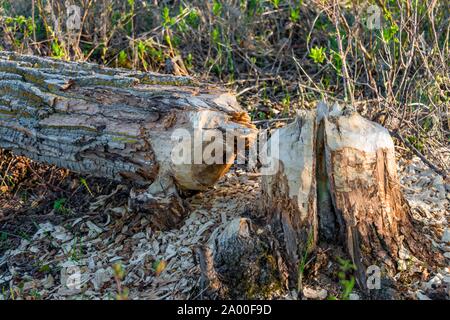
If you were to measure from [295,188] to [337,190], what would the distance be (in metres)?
0.19

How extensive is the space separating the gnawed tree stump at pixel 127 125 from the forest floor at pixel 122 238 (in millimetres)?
212

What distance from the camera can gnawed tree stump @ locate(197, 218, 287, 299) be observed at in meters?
3.03

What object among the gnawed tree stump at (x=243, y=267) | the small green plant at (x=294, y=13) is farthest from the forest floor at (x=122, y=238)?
the small green plant at (x=294, y=13)

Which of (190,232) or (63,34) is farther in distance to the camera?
(63,34)

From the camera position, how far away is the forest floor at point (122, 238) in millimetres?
3219

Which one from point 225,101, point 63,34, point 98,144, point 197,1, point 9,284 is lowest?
point 9,284

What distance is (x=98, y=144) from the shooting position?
367 centimetres

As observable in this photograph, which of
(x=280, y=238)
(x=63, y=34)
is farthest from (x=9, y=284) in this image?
(x=63, y=34)

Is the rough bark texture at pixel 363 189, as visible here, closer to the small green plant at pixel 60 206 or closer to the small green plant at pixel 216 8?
the small green plant at pixel 60 206

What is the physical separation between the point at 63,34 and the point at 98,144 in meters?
2.14

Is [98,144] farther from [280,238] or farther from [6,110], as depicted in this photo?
[280,238]

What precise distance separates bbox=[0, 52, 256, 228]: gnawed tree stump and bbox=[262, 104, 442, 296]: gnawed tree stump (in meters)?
0.41
